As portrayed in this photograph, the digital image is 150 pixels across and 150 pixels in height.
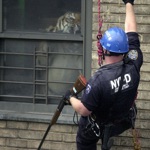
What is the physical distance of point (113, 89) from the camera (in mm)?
5023

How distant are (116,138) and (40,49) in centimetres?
134

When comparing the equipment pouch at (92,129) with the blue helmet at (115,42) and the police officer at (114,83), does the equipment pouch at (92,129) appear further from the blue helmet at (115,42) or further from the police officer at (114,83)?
the blue helmet at (115,42)

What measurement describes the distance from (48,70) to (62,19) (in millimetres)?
610

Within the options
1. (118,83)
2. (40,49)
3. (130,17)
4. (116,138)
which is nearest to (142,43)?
(130,17)

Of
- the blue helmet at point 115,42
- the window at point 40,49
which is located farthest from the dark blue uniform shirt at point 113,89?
the window at point 40,49

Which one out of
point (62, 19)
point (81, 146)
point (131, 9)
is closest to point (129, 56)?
point (131, 9)

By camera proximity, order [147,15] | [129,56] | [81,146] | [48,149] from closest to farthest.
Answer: [129,56], [81,146], [147,15], [48,149]

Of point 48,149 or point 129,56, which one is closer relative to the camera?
point 129,56

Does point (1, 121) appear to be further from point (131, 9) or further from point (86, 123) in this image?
point (131, 9)

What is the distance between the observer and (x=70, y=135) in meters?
6.52

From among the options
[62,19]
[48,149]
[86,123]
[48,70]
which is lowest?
[48,149]

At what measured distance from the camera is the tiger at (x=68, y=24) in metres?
6.55

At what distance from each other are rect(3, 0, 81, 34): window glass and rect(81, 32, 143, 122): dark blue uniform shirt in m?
1.44

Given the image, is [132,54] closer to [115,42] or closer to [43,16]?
[115,42]
